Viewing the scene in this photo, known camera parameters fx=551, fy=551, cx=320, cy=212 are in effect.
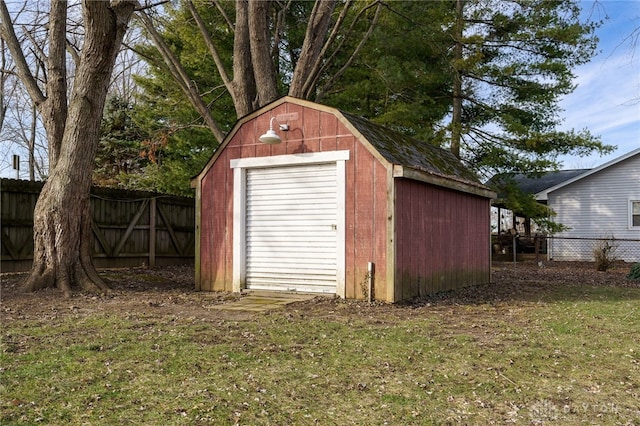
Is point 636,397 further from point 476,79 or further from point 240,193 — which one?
point 476,79

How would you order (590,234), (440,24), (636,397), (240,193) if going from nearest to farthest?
(636,397), (240,193), (440,24), (590,234)

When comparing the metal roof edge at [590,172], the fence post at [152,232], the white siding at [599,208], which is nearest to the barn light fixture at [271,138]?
the fence post at [152,232]

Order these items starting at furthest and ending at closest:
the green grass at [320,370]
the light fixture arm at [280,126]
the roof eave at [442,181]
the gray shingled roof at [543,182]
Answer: the gray shingled roof at [543,182]
the light fixture arm at [280,126]
the roof eave at [442,181]
the green grass at [320,370]

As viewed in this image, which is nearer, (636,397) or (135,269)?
(636,397)

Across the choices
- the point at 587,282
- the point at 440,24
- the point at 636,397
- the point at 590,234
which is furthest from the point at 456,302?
the point at 590,234

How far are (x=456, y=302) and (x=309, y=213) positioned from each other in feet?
8.88

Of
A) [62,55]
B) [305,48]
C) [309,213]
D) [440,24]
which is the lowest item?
[309,213]

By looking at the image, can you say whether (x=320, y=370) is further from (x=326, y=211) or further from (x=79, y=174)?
(x=79, y=174)

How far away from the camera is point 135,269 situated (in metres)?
13.2

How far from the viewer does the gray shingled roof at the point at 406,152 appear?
27.8 feet

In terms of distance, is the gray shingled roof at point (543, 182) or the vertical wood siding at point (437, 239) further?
the gray shingled roof at point (543, 182)

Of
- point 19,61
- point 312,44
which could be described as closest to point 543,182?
point 312,44

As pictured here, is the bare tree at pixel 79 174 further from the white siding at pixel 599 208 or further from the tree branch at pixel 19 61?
the white siding at pixel 599 208

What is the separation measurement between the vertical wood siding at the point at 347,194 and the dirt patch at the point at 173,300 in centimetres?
48
